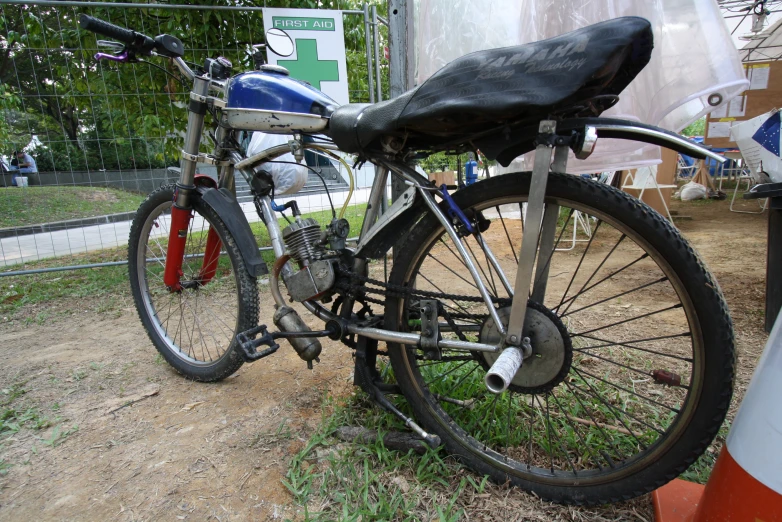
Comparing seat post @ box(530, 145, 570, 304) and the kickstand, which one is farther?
the kickstand

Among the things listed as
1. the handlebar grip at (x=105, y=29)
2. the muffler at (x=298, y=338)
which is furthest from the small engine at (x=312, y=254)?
the handlebar grip at (x=105, y=29)

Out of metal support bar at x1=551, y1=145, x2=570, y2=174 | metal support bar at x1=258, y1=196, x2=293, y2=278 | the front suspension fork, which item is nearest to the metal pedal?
metal support bar at x1=258, y1=196, x2=293, y2=278

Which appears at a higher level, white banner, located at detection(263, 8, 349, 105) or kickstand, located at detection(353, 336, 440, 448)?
white banner, located at detection(263, 8, 349, 105)

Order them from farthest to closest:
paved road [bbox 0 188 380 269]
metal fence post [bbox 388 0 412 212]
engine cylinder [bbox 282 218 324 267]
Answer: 1. paved road [bbox 0 188 380 269]
2. metal fence post [bbox 388 0 412 212]
3. engine cylinder [bbox 282 218 324 267]

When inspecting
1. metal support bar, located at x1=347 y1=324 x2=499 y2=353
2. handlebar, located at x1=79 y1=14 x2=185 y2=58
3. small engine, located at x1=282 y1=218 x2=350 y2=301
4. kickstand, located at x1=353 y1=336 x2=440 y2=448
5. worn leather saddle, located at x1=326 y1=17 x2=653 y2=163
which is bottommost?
kickstand, located at x1=353 y1=336 x2=440 y2=448

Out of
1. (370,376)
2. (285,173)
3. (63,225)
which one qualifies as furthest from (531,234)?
(63,225)

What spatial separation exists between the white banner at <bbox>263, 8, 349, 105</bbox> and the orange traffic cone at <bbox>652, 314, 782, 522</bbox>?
11.9 ft

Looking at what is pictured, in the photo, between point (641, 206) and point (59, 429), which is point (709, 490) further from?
point (59, 429)

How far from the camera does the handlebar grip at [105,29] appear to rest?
192 centimetres

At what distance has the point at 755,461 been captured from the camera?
95cm

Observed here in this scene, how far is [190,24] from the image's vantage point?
4.33 m

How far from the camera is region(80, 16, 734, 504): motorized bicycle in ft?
3.77

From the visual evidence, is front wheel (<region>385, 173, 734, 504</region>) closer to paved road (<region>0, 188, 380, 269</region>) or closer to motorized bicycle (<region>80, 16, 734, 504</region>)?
motorized bicycle (<region>80, 16, 734, 504</region>)

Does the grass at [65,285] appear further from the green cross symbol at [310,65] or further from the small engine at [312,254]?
the small engine at [312,254]
